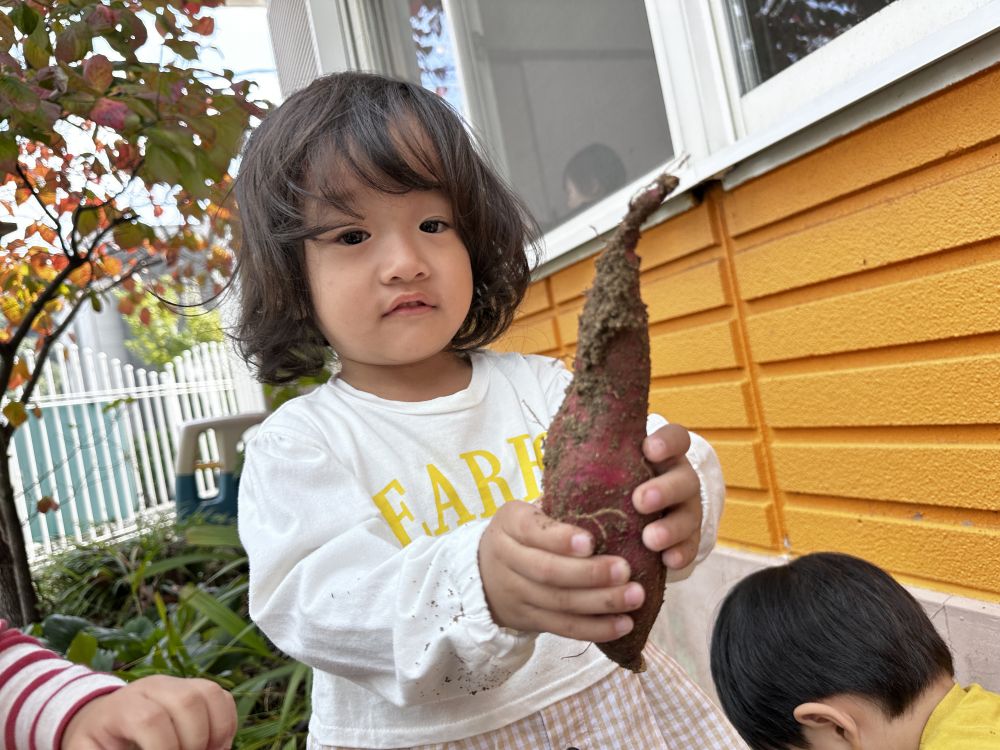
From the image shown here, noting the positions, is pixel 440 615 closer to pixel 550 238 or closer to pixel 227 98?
pixel 227 98

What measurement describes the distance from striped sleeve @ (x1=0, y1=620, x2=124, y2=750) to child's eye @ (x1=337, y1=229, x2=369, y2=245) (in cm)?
73

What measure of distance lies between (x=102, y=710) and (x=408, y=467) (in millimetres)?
587

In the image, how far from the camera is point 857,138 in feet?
7.25

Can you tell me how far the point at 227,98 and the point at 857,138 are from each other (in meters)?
1.86

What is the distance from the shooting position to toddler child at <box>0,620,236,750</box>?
0.95 metres

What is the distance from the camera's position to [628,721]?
4.61 feet

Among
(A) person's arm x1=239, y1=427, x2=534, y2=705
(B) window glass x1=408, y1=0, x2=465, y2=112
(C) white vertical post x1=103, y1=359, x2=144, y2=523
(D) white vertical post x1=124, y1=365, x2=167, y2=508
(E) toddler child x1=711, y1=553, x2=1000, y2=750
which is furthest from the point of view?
(D) white vertical post x1=124, y1=365, x2=167, y2=508

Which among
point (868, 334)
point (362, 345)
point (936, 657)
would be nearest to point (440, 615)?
point (362, 345)

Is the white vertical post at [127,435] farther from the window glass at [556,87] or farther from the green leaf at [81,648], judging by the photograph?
the green leaf at [81,648]

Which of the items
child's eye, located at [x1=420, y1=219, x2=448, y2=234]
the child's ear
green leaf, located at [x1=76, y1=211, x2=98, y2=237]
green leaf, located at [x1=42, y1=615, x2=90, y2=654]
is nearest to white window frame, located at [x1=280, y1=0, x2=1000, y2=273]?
child's eye, located at [x1=420, y1=219, x2=448, y2=234]

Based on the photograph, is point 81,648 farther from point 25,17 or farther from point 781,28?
point 781,28

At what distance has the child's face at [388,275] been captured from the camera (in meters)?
1.37

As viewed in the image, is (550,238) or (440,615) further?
(550,238)

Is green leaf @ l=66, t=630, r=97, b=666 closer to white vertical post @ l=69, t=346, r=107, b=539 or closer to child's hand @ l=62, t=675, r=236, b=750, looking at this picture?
child's hand @ l=62, t=675, r=236, b=750
